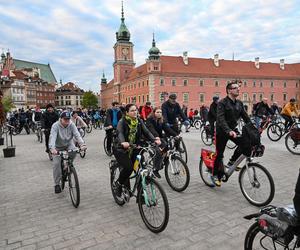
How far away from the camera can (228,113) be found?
16.6 ft

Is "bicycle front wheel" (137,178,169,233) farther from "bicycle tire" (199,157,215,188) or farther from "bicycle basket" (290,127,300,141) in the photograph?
"bicycle basket" (290,127,300,141)

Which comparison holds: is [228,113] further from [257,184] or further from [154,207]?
[154,207]

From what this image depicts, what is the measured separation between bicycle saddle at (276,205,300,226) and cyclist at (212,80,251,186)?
2569mm

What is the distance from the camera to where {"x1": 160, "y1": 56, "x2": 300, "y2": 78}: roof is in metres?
72.4

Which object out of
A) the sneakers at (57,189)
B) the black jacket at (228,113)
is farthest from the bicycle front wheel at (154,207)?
the sneakers at (57,189)

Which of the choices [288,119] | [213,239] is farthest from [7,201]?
[288,119]

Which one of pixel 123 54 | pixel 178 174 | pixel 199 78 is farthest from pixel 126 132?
pixel 123 54

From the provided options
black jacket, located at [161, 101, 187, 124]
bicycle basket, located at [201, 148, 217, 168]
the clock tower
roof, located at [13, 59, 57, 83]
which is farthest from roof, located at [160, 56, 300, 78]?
roof, located at [13, 59, 57, 83]

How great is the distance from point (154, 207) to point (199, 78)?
71.4 meters

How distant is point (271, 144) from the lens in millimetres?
11312

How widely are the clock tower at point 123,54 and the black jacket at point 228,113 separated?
87.7m

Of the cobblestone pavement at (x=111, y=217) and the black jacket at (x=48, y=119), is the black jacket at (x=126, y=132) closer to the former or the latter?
the cobblestone pavement at (x=111, y=217)

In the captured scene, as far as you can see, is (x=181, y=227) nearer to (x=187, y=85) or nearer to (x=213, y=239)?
(x=213, y=239)

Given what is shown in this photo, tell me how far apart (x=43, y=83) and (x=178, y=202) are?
383 ft
